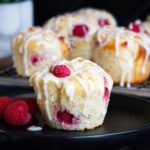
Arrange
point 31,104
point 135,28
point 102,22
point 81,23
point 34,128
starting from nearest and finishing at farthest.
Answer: point 34,128
point 31,104
point 135,28
point 81,23
point 102,22

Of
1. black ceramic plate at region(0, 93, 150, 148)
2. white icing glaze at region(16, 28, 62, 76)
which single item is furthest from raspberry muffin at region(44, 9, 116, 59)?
black ceramic plate at region(0, 93, 150, 148)

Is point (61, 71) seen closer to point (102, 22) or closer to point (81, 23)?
point (81, 23)

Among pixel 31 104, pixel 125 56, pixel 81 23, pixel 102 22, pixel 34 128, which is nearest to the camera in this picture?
pixel 34 128

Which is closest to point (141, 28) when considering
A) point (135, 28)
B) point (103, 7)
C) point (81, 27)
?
point (135, 28)

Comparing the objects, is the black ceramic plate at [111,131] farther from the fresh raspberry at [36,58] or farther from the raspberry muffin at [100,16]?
the raspberry muffin at [100,16]

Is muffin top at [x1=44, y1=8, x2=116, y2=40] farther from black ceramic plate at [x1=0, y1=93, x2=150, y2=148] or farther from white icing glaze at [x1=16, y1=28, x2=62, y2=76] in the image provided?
black ceramic plate at [x1=0, y1=93, x2=150, y2=148]

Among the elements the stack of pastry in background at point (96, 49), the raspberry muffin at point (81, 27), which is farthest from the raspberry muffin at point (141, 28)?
the raspberry muffin at point (81, 27)

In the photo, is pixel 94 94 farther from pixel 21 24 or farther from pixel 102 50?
pixel 21 24
